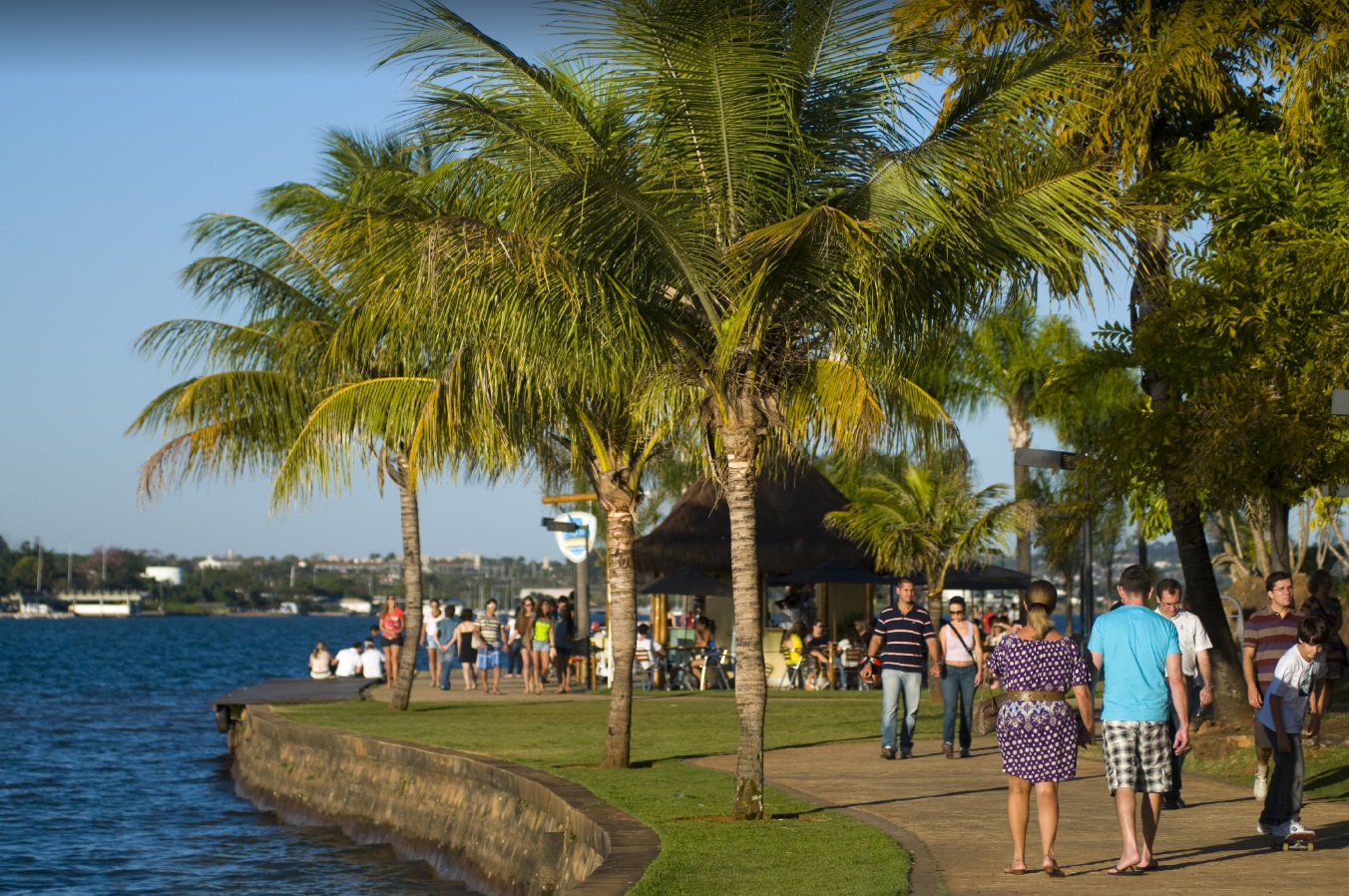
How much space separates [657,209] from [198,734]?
26266 mm

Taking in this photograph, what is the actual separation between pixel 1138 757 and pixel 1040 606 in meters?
1.02

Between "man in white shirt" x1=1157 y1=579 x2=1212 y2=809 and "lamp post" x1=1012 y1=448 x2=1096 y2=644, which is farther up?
"lamp post" x1=1012 y1=448 x2=1096 y2=644

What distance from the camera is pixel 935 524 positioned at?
2769cm

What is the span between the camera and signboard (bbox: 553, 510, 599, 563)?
2867 cm

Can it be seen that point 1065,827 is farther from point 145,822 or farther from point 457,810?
point 145,822

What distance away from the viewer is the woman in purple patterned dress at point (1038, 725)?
9.03m

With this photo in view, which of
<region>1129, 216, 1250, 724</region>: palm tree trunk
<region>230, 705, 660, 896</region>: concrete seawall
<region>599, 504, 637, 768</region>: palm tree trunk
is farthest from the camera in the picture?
<region>1129, 216, 1250, 724</region>: palm tree trunk

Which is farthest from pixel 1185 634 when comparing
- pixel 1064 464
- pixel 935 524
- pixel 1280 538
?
pixel 935 524

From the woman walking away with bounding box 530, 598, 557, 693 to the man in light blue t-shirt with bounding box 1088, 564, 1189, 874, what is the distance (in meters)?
19.4

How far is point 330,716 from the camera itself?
2259 cm

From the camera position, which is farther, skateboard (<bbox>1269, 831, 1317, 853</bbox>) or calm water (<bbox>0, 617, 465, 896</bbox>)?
calm water (<bbox>0, 617, 465, 896</bbox>)

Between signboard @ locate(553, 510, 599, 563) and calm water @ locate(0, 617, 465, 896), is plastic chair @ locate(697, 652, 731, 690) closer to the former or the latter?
signboard @ locate(553, 510, 599, 563)

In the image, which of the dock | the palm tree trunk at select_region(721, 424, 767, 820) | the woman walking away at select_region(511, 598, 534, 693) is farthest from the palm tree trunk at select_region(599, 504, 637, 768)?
the woman walking away at select_region(511, 598, 534, 693)

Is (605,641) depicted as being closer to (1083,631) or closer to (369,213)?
(1083,631)
